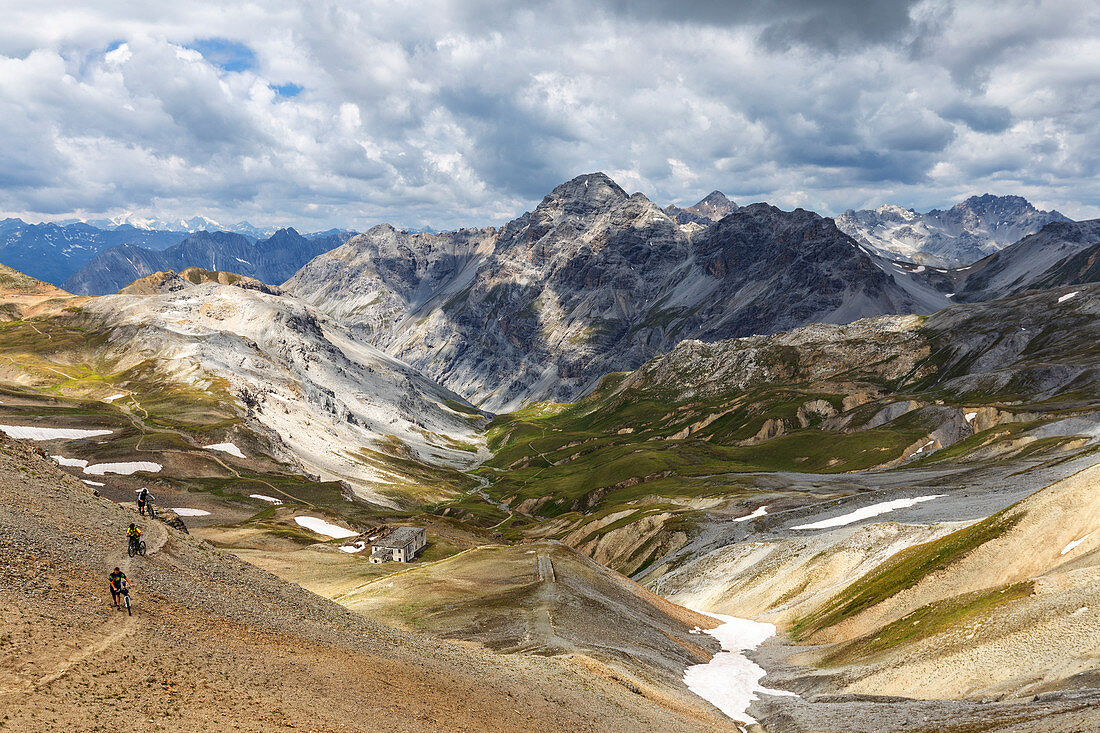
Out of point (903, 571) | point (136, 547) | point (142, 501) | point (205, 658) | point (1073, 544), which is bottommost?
point (205, 658)

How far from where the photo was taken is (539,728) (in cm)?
3284

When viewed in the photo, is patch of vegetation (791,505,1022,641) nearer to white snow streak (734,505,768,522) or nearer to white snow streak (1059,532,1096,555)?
white snow streak (1059,532,1096,555)

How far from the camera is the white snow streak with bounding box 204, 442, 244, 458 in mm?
176875

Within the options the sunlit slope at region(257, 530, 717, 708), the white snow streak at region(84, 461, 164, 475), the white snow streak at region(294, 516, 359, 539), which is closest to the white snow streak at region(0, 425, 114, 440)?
the white snow streak at region(84, 461, 164, 475)

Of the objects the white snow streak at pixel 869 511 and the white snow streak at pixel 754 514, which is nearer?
the white snow streak at pixel 869 511

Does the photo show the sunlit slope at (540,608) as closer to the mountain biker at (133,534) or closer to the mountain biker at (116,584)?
the mountain biker at (133,534)

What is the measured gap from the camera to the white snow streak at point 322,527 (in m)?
122

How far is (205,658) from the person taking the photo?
28688 millimetres

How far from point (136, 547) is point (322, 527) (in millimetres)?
94288

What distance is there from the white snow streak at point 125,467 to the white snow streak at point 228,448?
1210 inches

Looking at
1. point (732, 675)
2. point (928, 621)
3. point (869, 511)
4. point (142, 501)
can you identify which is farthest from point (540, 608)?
point (869, 511)

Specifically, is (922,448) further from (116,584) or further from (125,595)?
(116,584)

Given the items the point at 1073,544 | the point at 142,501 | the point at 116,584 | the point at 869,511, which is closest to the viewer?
the point at 116,584

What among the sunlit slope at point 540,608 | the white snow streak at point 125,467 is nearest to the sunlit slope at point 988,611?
the sunlit slope at point 540,608
